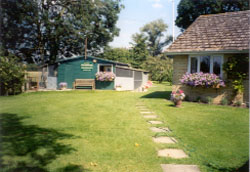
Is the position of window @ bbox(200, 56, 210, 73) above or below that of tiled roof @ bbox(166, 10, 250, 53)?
below

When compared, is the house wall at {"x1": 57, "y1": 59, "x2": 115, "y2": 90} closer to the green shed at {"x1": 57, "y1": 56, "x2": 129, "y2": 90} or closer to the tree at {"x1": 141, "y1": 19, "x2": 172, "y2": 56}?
the green shed at {"x1": 57, "y1": 56, "x2": 129, "y2": 90}

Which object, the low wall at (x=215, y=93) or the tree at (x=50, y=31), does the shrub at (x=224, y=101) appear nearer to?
the low wall at (x=215, y=93)

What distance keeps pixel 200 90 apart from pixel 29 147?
835 centimetres

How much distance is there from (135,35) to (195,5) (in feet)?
46.1

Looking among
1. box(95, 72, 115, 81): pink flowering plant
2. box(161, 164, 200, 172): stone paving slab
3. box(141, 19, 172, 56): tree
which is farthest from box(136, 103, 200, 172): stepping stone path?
box(141, 19, 172, 56): tree

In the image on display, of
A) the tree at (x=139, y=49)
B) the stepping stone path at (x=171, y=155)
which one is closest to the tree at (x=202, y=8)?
the tree at (x=139, y=49)

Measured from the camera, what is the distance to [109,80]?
17047 millimetres

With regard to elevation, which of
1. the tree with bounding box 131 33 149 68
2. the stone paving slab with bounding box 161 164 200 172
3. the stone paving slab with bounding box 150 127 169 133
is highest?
the tree with bounding box 131 33 149 68

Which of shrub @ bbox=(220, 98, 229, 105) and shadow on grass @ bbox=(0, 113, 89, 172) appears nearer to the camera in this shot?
shadow on grass @ bbox=(0, 113, 89, 172)

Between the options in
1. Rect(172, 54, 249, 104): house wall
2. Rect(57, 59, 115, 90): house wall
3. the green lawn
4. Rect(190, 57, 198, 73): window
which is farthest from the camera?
Rect(57, 59, 115, 90): house wall

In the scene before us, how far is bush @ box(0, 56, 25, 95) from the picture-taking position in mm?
11898

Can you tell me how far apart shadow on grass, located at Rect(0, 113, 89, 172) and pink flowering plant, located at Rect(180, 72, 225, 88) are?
22.6ft

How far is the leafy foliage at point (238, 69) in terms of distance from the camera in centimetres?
820

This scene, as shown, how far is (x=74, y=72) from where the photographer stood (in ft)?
59.9
